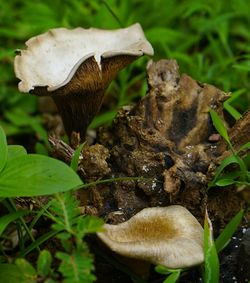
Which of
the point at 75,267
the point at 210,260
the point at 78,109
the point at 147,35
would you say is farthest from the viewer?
the point at 147,35

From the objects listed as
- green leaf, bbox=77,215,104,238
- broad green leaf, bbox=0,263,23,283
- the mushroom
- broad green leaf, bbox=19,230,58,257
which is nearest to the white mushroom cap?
the mushroom

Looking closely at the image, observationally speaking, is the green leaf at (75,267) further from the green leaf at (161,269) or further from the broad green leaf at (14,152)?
the broad green leaf at (14,152)

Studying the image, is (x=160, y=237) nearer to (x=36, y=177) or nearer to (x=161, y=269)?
(x=161, y=269)

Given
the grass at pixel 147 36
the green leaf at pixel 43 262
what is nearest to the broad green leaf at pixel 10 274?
the green leaf at pixel 43 262

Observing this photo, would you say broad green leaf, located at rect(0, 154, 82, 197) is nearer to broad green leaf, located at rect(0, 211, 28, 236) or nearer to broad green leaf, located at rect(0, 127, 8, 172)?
broad green leaf, located at rect(0, 127, 8, 172)

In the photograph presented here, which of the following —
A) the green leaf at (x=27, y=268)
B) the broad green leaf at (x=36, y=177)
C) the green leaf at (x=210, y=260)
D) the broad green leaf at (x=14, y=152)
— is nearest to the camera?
the green leaf at (x=27, y=268)

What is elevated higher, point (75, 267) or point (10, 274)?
point (75, 267)

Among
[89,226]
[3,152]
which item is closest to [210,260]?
[89,226]
